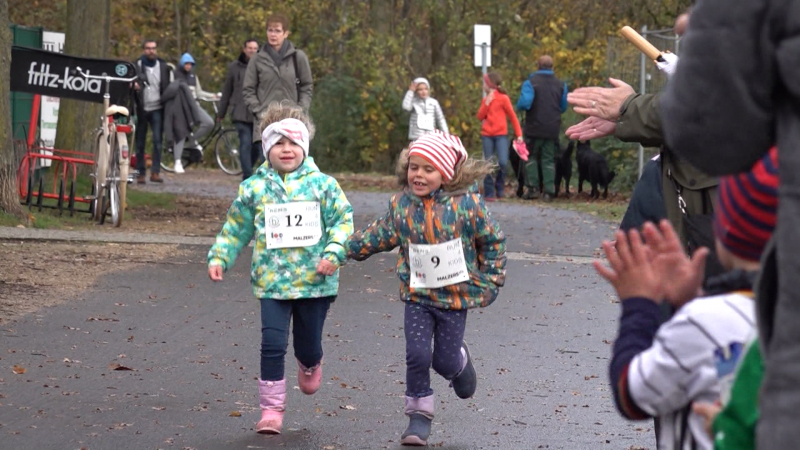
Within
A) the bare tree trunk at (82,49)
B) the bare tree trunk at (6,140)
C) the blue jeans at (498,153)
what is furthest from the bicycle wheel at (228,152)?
the bare tree trunk at (6,140)

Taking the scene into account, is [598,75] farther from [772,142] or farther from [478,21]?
[772,142]

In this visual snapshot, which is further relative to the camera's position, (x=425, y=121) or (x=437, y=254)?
(x=425, y=121)

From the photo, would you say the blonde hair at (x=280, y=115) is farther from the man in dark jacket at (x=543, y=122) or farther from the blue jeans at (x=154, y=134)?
the blue jeans at (x=154, y=134)

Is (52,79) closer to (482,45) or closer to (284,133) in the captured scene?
(284,133)

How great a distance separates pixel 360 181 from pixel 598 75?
6.85 meters

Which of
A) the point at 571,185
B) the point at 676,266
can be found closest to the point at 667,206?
the point at 676,266

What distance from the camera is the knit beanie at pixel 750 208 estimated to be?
2.50 metres

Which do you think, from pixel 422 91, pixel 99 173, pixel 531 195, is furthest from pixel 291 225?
pixel 422 91

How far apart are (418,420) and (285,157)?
1370mm

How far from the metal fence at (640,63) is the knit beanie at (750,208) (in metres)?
17.6

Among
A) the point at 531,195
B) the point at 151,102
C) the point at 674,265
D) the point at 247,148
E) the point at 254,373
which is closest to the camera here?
the point at 674,265

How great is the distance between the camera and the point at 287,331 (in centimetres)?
662

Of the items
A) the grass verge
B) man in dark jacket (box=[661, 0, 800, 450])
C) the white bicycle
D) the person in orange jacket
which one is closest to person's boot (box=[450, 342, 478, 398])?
man in dark jacket (box=[661, 0, 800, 450])

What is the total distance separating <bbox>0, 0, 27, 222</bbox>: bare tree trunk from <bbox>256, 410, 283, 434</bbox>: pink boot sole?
7939 mm
